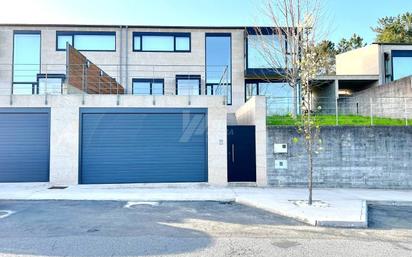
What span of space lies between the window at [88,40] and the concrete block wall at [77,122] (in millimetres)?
7298

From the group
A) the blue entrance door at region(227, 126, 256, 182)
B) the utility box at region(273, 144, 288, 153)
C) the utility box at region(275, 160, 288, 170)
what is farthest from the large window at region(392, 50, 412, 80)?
the blue entrance door at region(227, 126, 256, 182)

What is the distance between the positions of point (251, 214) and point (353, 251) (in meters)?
2.86

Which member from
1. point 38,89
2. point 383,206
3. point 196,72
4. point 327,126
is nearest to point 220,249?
point 383,206

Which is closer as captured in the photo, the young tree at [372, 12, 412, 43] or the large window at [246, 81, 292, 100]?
the large window at [246, 81, 292, 100]

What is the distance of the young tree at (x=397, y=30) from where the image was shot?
3064 cm

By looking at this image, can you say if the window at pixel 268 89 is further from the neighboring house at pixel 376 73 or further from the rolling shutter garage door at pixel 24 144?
the rolling shutter garage door at pixel 24 144

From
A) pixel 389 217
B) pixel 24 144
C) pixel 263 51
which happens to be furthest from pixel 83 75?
pixel 389 217

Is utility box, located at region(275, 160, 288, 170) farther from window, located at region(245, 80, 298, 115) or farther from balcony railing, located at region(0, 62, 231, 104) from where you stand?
window, located at region(245, 80, 298, 115)

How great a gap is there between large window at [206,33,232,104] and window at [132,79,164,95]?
2866 mm

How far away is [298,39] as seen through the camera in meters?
9.78

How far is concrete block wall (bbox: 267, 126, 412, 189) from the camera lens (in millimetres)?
11664

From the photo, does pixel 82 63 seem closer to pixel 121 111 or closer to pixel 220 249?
pixel 121 111

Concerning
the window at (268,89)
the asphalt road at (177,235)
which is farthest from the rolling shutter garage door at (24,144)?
the window at (268,89)

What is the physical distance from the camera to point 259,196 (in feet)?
31.1
